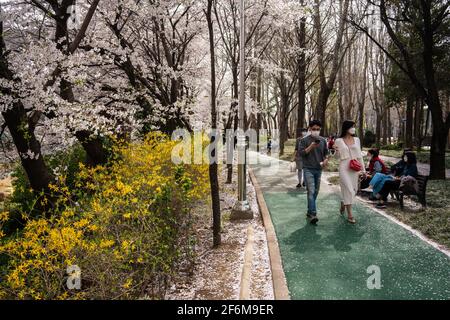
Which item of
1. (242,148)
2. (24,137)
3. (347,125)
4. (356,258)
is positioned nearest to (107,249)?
(356,258)

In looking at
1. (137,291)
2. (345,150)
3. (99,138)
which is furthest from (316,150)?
(99,138)

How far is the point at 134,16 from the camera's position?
11523mm

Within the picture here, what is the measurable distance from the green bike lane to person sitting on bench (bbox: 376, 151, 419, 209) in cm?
60

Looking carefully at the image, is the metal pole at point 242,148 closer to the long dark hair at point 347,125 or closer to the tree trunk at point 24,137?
the long dark hair at point 347,125

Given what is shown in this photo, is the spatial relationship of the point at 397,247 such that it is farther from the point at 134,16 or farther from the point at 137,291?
the point at 134,16

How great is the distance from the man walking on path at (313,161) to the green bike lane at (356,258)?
1.44ft

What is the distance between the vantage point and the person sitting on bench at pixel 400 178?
316 inches

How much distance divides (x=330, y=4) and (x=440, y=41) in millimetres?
6339

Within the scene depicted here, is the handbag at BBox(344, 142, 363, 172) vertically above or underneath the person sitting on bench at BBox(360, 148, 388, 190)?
above

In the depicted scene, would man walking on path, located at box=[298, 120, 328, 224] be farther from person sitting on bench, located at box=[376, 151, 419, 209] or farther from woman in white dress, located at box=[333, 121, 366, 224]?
person sitting on bench, located at box=[376, 151, 419, 209]

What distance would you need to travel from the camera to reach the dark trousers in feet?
26.5

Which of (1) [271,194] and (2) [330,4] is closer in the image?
(1) [271,194]

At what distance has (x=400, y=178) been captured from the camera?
7.94m

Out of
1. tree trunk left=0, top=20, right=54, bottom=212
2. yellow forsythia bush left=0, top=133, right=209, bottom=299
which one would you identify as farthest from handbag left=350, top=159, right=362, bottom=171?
tree trunk left=0, top=20, right=54, bottom=212
